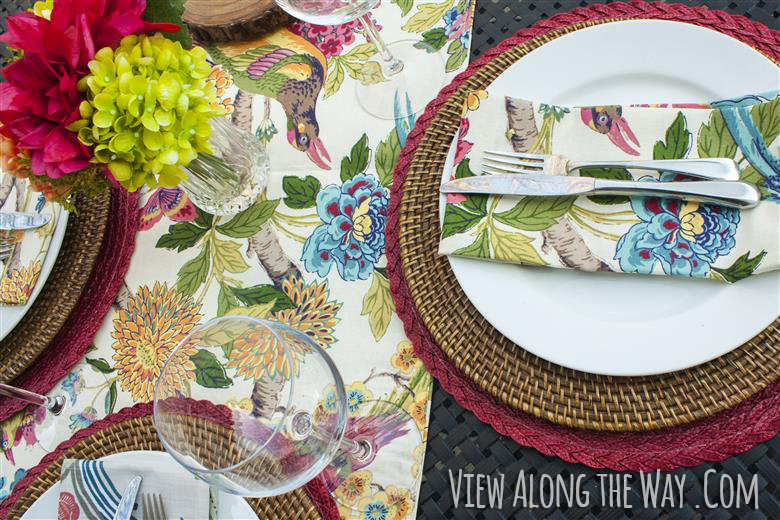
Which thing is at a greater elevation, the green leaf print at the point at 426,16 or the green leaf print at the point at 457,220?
the green leaf print at the point at 426,16

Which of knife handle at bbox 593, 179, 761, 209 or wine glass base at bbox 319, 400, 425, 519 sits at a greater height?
knife handle at bbox 593, 179, 761, 209

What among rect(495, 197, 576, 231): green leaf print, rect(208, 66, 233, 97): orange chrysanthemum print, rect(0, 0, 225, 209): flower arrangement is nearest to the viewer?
rect(0, 0, 225, 209): flower arrangement

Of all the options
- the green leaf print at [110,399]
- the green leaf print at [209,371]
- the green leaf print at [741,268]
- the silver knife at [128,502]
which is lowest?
the green leaf print at [110,399]

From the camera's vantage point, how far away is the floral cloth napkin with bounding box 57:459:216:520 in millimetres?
565

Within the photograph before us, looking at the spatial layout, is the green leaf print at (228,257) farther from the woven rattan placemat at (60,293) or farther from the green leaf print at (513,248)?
the green leaf print at (513,248)

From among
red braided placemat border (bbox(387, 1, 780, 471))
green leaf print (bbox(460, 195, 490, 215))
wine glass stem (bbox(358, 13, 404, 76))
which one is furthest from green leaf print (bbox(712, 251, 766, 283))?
wine glass stem (bbox(358, 13, 404, 76))

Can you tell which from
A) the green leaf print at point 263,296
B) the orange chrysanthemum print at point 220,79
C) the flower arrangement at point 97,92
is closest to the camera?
the flower arrangement at point 97,92

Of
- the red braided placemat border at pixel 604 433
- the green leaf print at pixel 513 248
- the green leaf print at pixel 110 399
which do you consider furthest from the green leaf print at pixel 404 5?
the green leaf print at pixel 110 399

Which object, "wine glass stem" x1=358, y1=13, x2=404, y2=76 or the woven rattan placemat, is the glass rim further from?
"wine glass stem" x1=358, y1=13, x2=404, y2=76

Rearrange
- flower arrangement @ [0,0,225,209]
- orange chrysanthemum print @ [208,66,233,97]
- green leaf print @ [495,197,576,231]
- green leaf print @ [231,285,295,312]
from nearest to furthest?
flower arrangement @ [0,0,225,209] < green leaf print @ [495,197,576,231] < green leaf print @ [231,285,295,312] < orange chrysanthemum print @ [208,66,233,97]

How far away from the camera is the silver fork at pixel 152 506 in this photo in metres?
0.57

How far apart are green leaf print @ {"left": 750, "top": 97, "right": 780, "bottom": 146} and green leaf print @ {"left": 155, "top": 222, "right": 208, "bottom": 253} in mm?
568

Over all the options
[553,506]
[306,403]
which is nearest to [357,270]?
[306,403]

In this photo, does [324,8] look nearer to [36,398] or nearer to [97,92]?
[97,92]
